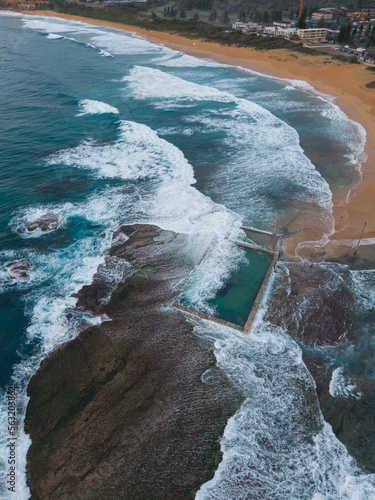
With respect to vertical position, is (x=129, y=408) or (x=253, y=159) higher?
(x=253, y=159)

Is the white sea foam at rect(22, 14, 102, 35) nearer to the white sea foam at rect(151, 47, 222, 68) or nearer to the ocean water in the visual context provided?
the white sea foam at rect(151, 47, 222, 68)

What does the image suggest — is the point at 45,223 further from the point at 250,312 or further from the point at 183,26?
the point at 183,26

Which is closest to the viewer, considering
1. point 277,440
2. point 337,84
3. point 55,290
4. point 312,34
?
point 277,440

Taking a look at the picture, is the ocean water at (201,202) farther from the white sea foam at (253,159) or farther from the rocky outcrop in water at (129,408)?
the rocky outcrop in water at (129,408)

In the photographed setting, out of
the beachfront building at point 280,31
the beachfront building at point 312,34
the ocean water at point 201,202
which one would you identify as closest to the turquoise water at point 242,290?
the ocean water at point 201,202

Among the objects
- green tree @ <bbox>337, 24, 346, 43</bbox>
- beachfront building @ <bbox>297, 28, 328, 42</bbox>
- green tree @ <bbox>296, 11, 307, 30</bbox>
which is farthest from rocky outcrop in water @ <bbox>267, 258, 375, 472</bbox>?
green tree @ <bbox>296, 11, 307, 30</bbox>

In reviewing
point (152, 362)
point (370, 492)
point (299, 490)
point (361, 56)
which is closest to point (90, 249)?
point (152, 362)

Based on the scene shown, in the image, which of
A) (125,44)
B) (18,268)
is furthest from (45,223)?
(125,44)
